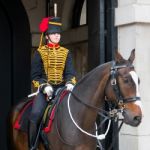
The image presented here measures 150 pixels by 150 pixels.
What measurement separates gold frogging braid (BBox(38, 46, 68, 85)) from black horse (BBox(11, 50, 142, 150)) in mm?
524

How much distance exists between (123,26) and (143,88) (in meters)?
0.97

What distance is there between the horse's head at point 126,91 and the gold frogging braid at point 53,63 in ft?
3.55

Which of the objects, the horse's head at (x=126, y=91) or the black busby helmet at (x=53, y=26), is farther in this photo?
the black busby helmet at (x=53, y=26)

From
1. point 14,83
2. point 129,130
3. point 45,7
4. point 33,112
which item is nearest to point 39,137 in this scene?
point 33,112

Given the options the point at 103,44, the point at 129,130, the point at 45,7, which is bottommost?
the point at 129,130

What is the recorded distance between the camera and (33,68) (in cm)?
771

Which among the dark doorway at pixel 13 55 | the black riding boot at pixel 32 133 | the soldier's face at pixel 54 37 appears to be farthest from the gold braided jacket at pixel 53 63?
the dark doorway at pixel 13 55

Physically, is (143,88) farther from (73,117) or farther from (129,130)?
(73,117)

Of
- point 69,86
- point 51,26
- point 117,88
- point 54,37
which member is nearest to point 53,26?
point 51,26

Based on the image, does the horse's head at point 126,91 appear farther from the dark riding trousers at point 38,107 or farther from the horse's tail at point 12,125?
the horse's tail at point 12,125

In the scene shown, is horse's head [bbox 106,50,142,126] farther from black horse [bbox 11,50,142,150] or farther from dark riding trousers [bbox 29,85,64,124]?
dark riding trousers [bbox 29,85,64,124]

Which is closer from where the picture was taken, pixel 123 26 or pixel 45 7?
pixel 123 26

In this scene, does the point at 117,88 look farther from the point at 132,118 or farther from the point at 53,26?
the point at 53,26

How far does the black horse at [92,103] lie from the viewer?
6.59 m
